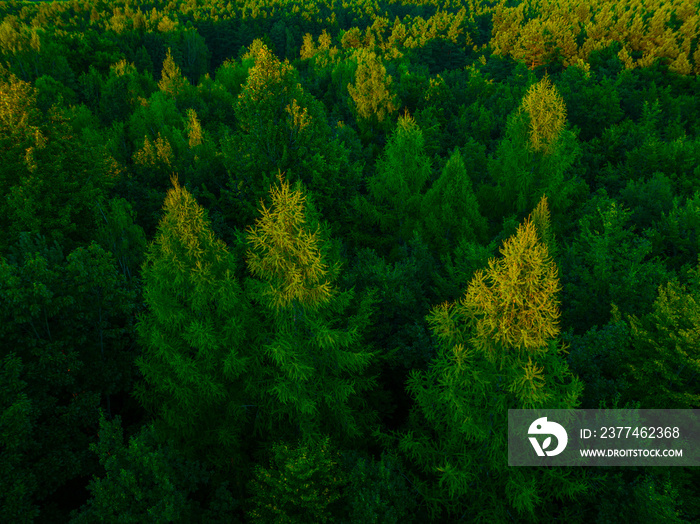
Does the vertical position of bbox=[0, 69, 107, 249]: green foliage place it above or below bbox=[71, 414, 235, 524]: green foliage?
above

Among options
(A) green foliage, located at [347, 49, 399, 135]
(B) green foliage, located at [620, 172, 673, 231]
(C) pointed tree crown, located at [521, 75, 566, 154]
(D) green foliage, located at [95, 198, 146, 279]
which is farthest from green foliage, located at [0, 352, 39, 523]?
(A) green foliage, located at [347, 49, 399, 135]

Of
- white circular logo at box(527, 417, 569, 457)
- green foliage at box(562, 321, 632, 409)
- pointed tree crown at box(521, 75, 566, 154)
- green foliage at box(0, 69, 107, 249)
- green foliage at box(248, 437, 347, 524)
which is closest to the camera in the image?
green foliage at box(248, 437, 347, 524)

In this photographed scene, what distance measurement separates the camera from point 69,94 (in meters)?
44.9

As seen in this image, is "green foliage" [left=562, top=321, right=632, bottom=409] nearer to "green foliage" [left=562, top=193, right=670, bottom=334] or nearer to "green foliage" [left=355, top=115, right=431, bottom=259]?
"green foliage" [left=562, top=193, right=670, bottom=334]

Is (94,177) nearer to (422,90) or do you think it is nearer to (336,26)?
(422,90)

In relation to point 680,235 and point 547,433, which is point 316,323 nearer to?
point 547,433

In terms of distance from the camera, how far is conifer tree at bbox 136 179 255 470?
34.6 ft

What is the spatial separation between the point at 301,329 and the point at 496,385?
18.3 ft

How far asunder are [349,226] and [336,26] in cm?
9922

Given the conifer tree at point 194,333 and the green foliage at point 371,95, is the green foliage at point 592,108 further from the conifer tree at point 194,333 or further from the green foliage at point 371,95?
the conifer tree at point 194,333

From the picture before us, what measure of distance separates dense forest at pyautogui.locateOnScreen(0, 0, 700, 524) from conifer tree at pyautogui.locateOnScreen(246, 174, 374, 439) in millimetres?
88

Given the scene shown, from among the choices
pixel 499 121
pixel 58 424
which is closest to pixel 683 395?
pixel 58 424

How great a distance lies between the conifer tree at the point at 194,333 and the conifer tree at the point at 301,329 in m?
0.90

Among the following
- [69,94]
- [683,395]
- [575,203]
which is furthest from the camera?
[69,94]
